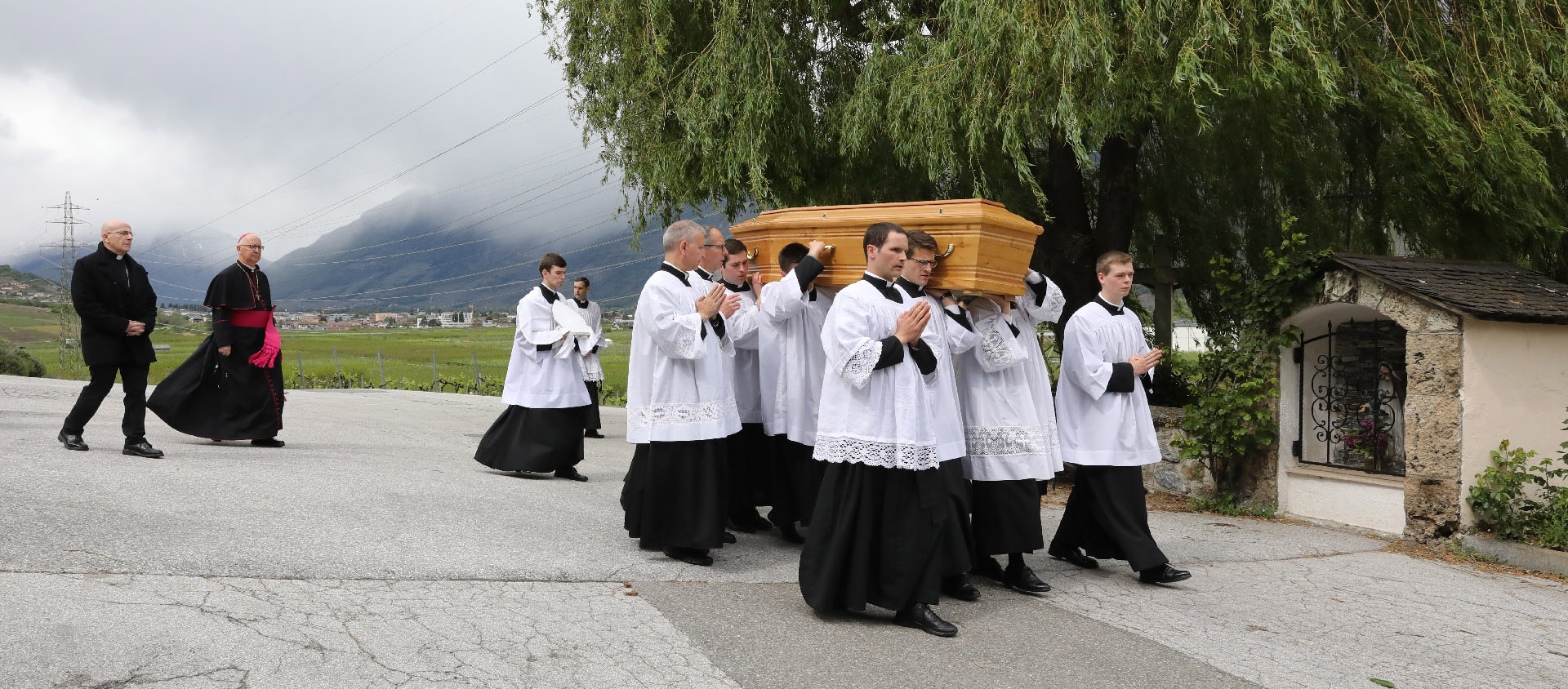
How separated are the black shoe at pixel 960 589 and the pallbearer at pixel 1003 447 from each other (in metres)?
0.33

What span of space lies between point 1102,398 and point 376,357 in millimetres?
37920

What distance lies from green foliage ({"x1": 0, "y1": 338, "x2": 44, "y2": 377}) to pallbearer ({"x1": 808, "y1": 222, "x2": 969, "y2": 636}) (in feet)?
110

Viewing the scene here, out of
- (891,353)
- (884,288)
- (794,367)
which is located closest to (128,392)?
(794,367)

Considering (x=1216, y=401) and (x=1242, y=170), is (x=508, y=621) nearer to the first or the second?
(x=1216, y=401)

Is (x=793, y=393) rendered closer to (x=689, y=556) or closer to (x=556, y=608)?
(x=689, y=556)

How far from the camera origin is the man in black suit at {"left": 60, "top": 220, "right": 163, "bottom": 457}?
830 cm

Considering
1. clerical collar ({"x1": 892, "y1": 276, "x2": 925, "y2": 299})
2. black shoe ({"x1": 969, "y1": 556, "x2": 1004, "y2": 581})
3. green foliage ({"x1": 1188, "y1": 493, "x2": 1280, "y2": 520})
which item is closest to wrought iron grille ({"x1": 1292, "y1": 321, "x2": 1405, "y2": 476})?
green foliage ({"x1": 1188, "y1": 493, "x2": 1280, "y2": 520})

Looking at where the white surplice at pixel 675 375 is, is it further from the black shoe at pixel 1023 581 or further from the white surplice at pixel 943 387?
the black shoe at pixel 1023 581

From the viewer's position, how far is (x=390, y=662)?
4.11m

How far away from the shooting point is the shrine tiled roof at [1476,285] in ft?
25.6

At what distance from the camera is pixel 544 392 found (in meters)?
9.40

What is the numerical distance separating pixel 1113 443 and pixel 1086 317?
779mm

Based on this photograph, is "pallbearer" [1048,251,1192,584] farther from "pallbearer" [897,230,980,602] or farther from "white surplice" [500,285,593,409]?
"white surplice" [500,285,593,409]

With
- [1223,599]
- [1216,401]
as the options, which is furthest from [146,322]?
[1216,401]
